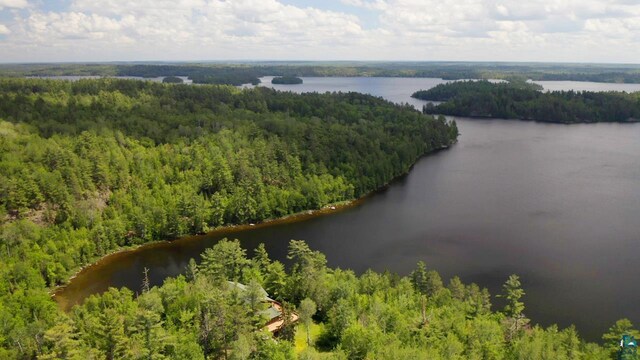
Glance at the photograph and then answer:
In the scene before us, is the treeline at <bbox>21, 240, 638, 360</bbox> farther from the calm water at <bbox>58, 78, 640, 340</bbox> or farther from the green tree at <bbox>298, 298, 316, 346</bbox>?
the calm water at <bbox>58, 78, 640, 340</bbox>

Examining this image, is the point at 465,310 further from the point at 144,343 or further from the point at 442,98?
the point at 442,98

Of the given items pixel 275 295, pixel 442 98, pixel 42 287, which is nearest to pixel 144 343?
pixel 275 295

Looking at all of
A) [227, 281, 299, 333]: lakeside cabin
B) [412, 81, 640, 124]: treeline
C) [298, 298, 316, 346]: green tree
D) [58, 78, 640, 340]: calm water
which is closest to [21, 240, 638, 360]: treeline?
[298, 298, 316, 346]: green tree

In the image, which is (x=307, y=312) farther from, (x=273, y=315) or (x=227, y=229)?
(x=227, y=229)

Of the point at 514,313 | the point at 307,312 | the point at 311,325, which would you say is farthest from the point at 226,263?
the point at 514,313

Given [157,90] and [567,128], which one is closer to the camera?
[157,90]
